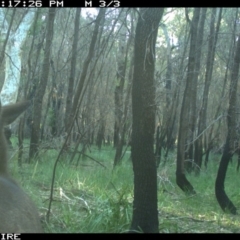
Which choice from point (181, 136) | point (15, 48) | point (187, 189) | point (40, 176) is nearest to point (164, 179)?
point (187, 189)

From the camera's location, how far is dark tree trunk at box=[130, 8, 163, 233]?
223 inches

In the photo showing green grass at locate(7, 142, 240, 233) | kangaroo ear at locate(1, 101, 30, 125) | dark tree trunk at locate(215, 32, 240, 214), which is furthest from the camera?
dark tree trunk at locate(215, 32, 240, 214)

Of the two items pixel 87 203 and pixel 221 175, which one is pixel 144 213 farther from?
pixel 221 175

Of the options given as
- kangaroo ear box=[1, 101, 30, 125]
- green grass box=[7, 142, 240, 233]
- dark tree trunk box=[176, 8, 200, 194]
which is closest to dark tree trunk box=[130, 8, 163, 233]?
green grass box=[7, 142, 240, 233]

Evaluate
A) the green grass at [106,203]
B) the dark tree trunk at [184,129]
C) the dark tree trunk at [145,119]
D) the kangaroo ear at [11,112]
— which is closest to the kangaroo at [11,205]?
the kangaroo ear at [11,112]

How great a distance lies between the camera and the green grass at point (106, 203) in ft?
20.9

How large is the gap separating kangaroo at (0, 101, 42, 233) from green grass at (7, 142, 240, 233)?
283 centimetres

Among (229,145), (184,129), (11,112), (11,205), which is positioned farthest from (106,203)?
(184,129)

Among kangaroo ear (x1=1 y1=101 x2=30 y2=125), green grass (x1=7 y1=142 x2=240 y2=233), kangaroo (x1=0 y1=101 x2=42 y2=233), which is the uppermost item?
kangaroo ear (x1=1 y1=101 x2=30 y2=125)

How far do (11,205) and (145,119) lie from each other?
118 inches

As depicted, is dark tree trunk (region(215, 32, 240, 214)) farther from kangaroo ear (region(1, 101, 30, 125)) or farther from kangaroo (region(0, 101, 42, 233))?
kangaroo (region(0, 101, 42, 233))

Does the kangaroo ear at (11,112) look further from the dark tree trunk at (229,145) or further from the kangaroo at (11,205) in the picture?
the dark tree trunk at (229,145)

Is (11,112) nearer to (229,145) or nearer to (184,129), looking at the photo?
(229,145)

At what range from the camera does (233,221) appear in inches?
316
